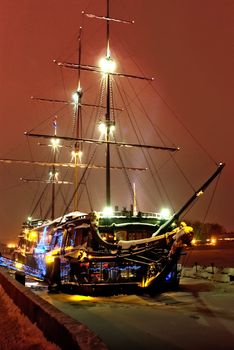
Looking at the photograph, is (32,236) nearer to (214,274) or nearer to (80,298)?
(214,274)

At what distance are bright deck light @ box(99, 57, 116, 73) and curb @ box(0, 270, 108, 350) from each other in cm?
2663

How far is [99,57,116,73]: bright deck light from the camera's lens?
115 feet

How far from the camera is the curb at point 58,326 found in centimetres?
532

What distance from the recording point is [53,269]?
21078mm

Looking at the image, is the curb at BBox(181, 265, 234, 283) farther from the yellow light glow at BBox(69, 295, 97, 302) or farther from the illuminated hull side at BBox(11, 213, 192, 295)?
the yellow light glow at BBox(69, 295, 97, 302)

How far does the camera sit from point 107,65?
35.1 m

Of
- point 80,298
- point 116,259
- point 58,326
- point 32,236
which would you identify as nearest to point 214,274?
point 116,259

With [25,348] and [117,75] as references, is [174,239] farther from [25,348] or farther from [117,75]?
[117,75]

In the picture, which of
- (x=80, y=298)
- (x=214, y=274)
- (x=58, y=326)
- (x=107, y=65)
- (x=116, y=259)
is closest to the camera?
(x=58, y=326)

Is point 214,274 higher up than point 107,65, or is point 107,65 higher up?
point 107,65

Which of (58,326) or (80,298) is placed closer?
(58,326)

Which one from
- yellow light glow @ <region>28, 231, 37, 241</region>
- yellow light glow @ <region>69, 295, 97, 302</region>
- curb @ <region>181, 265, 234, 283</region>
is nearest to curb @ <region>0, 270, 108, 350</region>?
yellow light glow @ <region>69, 295, 97, 302</region>

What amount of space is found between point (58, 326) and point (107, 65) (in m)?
30.5

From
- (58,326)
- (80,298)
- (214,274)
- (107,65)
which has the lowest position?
(80,298)
